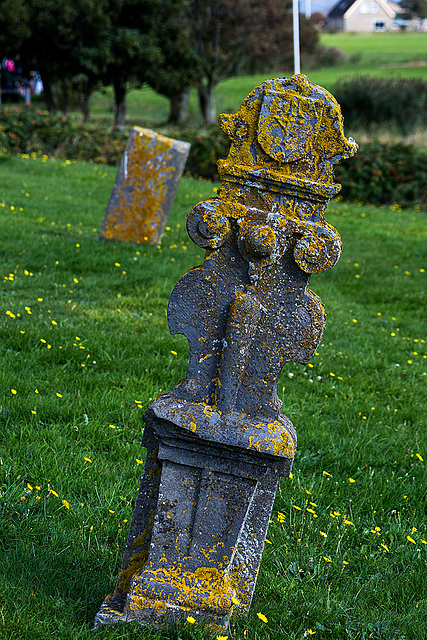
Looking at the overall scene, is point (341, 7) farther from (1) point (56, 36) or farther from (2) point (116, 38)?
(1) point (56, 36)

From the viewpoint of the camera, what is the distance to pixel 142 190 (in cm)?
906

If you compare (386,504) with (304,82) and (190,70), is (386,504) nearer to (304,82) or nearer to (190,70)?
(304,82)

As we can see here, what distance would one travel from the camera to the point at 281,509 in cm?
348

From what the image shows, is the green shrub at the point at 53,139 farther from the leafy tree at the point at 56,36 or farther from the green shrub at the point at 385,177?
the leafy tree at the point at 56,36

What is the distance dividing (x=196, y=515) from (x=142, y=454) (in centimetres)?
133

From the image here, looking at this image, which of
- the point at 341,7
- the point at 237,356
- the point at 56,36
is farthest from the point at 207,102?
the point at 237,356

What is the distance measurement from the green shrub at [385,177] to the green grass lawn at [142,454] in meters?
9.56

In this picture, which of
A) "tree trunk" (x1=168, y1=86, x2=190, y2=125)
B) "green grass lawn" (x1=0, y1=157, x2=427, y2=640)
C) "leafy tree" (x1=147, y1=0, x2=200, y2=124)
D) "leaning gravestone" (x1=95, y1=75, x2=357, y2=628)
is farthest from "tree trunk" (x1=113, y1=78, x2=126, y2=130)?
"leaning gravestone" (x1=95, y1=75, x2=357, y2=628)

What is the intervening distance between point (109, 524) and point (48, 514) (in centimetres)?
30

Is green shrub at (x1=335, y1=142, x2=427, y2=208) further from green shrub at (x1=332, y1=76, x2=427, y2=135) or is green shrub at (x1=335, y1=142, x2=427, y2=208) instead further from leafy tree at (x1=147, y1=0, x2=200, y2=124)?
leafy tree at (x1=147, y1=0, x2=200, y2=124)

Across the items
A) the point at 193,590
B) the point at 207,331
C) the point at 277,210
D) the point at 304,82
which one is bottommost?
the point at 193,590

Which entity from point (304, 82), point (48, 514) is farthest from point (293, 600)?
point (304, 82)

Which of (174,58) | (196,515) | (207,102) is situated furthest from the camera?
(207,102)

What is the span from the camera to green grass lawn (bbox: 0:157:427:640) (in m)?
2.72
